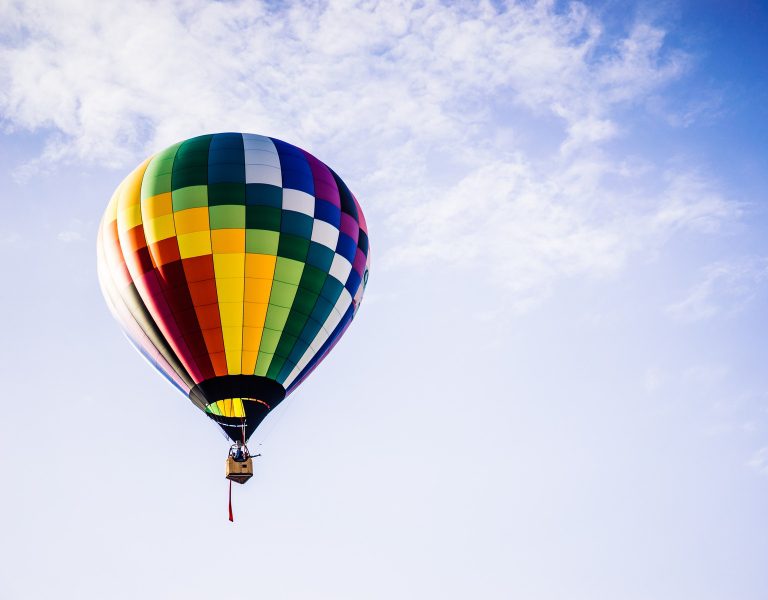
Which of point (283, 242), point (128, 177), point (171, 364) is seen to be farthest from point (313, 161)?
point (171, 364)

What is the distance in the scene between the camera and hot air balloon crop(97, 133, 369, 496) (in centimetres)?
1609

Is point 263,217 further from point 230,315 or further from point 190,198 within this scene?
point 230,315

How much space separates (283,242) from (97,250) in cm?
379

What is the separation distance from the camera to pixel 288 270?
16562 mm

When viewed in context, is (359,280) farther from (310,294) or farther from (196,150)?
(196,150)

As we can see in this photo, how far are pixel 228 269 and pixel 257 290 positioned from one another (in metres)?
0.64

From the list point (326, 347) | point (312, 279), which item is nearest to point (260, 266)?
point (312, 279)

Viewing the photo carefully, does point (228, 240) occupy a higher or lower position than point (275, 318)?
higher

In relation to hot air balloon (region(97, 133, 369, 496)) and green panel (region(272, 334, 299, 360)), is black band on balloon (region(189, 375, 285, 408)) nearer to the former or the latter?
hot air balloon (region(97, 133, 369, 496))

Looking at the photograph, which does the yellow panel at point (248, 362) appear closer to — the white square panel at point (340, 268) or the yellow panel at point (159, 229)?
the white square panel at point (340, 268)

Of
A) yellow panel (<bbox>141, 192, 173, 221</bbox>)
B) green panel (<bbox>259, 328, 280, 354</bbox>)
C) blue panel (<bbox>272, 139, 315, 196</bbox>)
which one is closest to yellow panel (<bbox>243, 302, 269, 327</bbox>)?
green panel (<bbox>259, 328, 280, 354</bbox>)

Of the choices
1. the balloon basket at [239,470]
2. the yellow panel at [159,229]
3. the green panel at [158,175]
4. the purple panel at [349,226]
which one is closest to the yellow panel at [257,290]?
the yellow panel at [159,229]

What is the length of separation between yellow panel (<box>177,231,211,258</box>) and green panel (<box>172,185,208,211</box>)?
0.55 m

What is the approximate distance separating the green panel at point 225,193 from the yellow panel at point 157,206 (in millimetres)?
758
